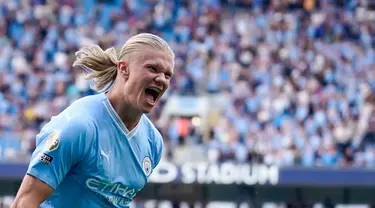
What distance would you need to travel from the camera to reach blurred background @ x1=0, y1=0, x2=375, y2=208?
1543 centimetres

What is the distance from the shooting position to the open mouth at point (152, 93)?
170 inches

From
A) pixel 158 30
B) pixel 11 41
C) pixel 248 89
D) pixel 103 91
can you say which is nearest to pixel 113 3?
pixel 158 30

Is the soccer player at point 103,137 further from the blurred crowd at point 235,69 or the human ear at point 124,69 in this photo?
the blurred crowd at point 235,69

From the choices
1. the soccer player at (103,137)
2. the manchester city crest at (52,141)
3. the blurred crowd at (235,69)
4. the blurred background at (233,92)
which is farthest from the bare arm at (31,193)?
the blurred crowd at (235,69)

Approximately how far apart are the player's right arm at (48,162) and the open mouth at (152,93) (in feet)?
1.25

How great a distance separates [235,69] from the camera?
19.3 m

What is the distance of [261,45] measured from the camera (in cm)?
2031

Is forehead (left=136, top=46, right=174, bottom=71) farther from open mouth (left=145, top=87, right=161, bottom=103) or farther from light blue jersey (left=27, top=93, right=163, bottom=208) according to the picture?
light blue jersey (left=27, top=93, right=163, bottom=208)

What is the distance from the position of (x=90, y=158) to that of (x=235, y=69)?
15.1 meters

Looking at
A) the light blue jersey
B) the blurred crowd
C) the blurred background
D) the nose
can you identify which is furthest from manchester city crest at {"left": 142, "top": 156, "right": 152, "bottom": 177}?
the blurred crowd

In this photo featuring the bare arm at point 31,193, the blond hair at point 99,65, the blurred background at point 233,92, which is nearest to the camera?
the bare arm at point 31,193

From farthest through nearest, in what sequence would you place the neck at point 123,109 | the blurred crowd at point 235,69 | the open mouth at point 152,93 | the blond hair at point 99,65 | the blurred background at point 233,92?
the blurred crowd at point 235,69
the blurred background at point 233,92
the blond hair at point 99,65
the neck at point 123,109
the open mouth at point 152,93

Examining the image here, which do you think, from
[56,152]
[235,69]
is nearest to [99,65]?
[56,152]

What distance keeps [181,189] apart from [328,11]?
8.50 metres
